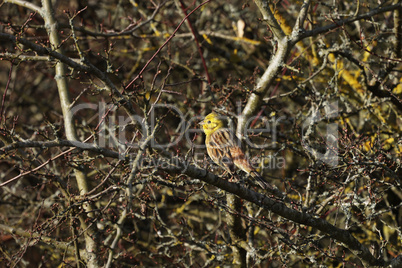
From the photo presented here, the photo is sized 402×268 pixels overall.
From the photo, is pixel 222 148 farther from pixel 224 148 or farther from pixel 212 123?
pixel 212 123

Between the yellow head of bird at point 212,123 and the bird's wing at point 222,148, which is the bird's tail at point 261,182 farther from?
the yellow head of bird at point 212,123

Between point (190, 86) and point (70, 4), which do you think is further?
point (70, 4)

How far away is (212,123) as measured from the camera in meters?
5.96

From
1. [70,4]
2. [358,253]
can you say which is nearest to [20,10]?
[70,4]

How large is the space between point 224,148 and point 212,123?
544mm

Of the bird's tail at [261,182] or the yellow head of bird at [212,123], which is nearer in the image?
the bird's tail at [261,182]

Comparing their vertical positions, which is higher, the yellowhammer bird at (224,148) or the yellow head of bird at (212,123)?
the yellow head of bird at (212,123)

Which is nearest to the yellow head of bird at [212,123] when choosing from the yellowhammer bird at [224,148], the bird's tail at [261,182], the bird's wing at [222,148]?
the yellowhammer bird at [224,148]

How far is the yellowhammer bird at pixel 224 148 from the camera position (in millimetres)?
5246

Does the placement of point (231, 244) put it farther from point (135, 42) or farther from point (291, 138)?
point (135, 42)

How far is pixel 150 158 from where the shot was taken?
11.0 feet

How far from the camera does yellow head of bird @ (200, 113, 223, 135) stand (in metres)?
5.93

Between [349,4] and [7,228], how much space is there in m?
5.94

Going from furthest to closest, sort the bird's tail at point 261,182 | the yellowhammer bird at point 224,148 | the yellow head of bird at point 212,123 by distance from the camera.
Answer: the yellow head of bird at point 212,123 < the yellowhammer bird at point 224,148 < the bird's tail at point 261,182
